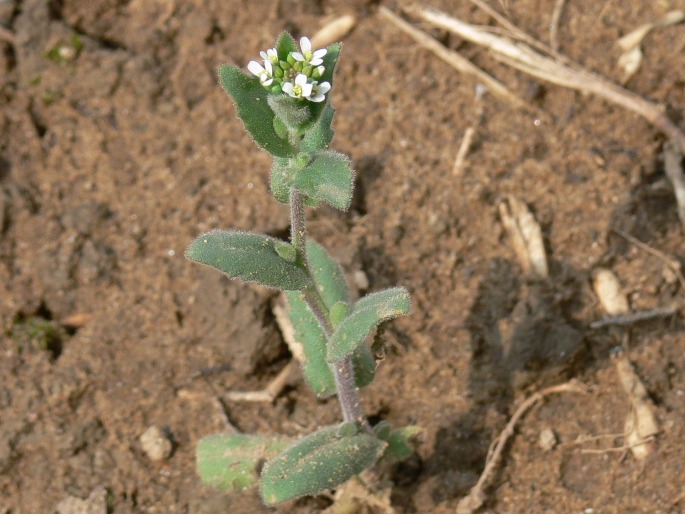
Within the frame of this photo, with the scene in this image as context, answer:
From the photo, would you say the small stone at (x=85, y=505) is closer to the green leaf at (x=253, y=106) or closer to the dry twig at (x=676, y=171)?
the green leaf at (x=253, y=106)

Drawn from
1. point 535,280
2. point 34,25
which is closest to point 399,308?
point 535,280

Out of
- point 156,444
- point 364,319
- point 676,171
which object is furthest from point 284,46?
point 676,171

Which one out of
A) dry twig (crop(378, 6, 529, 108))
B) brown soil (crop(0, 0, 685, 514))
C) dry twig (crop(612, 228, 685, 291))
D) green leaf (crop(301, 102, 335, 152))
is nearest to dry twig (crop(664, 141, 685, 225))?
brown soil (crop(0, 0, 685, 514))

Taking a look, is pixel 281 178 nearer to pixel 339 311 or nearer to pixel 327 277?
pixel 339 311

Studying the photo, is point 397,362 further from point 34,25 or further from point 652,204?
point 34,25

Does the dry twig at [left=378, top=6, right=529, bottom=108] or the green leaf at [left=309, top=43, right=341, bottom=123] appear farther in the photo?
the dry twig at [left=378, top=6, right=529, bottom=108]

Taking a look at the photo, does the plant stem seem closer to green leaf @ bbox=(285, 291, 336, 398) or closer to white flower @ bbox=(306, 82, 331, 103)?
green leaf @ bbox=(285, 291, 336, 398)
